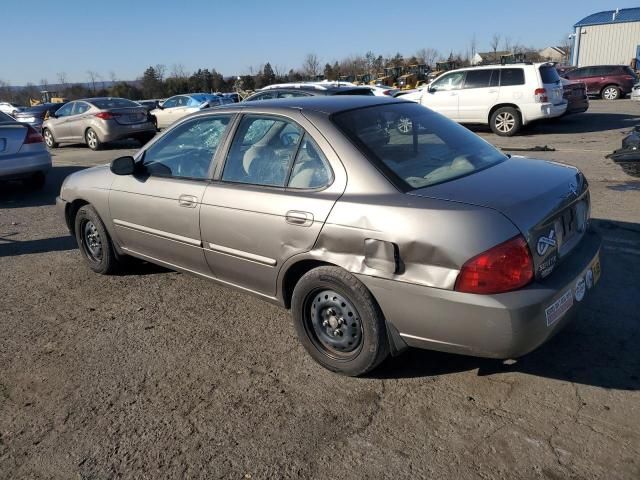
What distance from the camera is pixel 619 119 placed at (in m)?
16.0

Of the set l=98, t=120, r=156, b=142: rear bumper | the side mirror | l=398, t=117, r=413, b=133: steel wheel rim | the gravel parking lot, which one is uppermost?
l=398, t=117, r=413, b=133: steel wheel rim

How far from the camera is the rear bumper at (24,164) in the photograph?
8227 mm

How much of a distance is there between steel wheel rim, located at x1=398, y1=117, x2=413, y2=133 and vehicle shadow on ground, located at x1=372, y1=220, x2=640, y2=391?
56.6 inches

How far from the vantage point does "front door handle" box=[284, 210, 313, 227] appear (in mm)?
3068

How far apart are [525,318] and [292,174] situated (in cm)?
159

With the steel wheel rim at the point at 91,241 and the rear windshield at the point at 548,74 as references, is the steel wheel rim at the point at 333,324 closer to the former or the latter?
the steel wheel rim at the point at 91,241

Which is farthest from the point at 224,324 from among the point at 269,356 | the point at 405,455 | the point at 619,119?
the point at 619,119

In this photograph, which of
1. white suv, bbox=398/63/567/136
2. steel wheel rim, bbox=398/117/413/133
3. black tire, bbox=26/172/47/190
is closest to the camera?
steel wheel rim, bbox=398/117/413/133

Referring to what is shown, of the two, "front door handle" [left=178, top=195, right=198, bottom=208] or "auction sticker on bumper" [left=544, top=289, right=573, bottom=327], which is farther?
"front door handle" [left=178, top=195, right=198, bottom=208]

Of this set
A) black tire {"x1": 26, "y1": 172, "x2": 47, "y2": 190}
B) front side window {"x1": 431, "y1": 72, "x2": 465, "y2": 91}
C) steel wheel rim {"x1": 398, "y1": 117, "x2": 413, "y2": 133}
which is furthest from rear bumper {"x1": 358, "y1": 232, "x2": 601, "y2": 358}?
front side window {"x1": 431, "y1": 72, "x2": 465, "y2": 91}

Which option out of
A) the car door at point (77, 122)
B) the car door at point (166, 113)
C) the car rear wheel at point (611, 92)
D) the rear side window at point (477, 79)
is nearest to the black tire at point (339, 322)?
the rear side window at point (477, 79)

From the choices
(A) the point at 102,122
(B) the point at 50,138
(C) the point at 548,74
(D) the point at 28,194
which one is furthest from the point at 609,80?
(D) the point at 28,194

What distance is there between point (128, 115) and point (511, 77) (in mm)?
10173

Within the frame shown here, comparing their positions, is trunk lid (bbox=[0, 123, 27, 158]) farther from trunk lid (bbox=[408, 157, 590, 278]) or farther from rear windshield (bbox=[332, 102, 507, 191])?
trunk lid (bbox=[408, 157, 590, 278])
